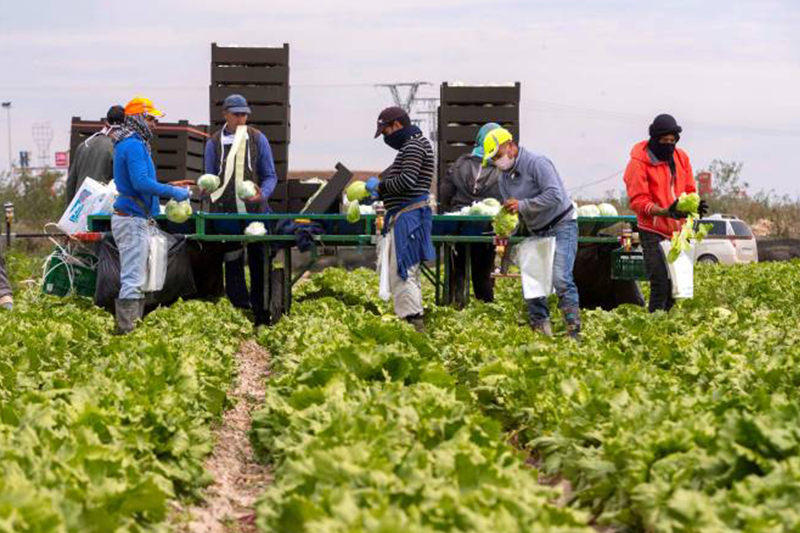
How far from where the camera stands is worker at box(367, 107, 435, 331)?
11.6 meters

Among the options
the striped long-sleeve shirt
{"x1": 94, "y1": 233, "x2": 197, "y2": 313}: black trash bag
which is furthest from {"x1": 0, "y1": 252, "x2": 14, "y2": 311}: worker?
the striped long-sleeve shirt

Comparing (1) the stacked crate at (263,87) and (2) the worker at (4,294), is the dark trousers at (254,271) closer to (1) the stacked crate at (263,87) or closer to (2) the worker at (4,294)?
(2) the worker at (4,294)

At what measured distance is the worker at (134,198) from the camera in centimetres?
1202

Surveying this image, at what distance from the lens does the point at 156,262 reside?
496 inches

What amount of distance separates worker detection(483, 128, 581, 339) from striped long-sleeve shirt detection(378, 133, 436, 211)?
0.52 metres

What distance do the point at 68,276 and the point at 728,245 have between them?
872 inches

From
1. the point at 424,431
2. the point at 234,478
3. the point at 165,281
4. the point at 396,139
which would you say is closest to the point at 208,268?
the point at 165,281

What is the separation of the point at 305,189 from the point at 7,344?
832cm

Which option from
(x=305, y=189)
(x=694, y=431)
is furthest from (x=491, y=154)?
(x=305, y=189)

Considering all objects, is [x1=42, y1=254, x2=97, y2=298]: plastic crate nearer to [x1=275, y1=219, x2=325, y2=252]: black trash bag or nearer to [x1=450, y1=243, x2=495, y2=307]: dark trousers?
[x1=275, y1=219, x2=325, y2=252]: black trash bag

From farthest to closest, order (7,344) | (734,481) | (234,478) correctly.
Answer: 1. (7,344)
2. (234,478)
3. (734,481)

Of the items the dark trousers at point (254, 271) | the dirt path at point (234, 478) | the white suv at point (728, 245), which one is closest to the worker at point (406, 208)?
the dirt path at point (234, 478)

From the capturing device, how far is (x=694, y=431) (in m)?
5.90

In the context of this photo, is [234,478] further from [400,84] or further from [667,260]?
[400,84]
